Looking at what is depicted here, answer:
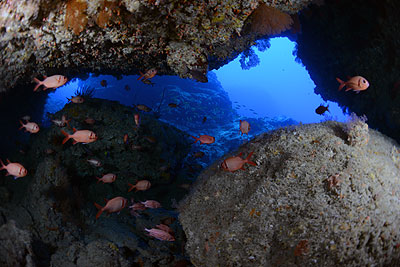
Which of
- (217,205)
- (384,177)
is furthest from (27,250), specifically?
(384,177)

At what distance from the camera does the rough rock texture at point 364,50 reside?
20.7 feet

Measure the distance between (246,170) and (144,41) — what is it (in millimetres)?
3668

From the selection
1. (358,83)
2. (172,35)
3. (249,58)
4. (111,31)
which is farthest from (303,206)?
(249,58)

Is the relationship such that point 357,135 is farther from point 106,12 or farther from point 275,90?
point 275,90

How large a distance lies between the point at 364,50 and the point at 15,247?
11.2 m

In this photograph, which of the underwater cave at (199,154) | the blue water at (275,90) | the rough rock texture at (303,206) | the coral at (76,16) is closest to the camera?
the rough rock texture at (303,206)

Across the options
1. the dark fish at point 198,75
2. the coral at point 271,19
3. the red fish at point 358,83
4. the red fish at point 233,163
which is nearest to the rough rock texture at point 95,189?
the red fish at point 233,163

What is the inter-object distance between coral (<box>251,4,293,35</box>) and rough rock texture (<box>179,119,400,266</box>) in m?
2.20

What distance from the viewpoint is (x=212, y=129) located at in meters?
21.5

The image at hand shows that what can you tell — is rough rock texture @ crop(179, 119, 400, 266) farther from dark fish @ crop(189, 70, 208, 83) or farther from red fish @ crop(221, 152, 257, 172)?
dark fish @ crop(189, 70, 208, 83)

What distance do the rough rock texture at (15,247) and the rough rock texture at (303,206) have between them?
3272 mm

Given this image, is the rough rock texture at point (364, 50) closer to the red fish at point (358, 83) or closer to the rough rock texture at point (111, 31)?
the red fish at point (358, 83)

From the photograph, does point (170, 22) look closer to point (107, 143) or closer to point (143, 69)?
point (143, 69)

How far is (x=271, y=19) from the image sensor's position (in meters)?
4.55
